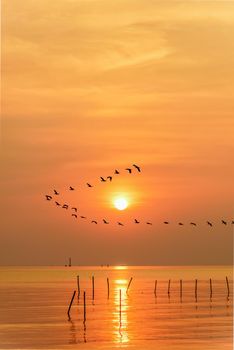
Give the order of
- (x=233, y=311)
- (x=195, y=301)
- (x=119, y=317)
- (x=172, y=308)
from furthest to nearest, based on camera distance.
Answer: (x=195, y=301) < (x=172, y=308) < (x=233, y=311) < (x=119, y=317)

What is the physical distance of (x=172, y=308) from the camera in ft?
328

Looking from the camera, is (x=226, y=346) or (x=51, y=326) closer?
(x=226, y=346)

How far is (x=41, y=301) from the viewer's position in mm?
117938

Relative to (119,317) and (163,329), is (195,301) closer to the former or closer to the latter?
(119,317)

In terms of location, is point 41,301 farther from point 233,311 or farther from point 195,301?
point 233,311

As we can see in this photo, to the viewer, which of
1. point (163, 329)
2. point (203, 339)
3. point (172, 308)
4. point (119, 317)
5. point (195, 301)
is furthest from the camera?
point (195, 301)

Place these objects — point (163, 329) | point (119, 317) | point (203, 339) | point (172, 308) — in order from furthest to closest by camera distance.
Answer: point (172, 308)
point (119, 317)
point (163, 329)
point (203, 339)

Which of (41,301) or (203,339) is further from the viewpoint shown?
(41,301)

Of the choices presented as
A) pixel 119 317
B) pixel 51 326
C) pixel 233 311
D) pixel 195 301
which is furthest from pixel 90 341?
pixel 195 301

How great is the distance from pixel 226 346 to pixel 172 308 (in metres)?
42.7

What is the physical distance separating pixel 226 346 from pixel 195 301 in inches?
2274

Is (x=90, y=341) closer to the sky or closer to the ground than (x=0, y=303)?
closer to the ground

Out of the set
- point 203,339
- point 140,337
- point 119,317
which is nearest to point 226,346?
point 203,339

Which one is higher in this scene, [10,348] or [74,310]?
[74,310]
